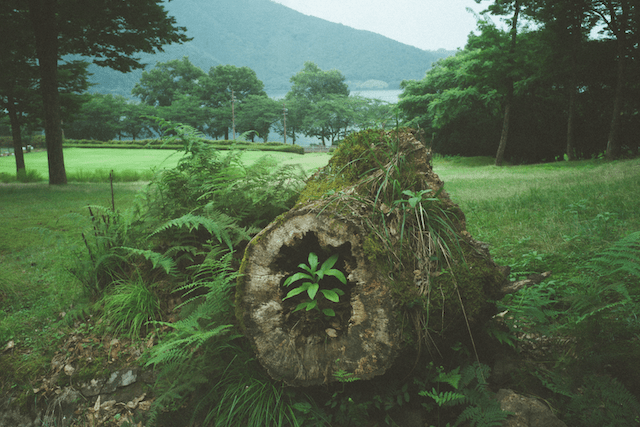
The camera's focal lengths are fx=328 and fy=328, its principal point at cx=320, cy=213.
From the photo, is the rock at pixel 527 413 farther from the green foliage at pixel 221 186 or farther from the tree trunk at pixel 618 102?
the tree trunk at pixel 618 102

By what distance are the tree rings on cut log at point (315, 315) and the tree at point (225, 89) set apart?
52.8 meters

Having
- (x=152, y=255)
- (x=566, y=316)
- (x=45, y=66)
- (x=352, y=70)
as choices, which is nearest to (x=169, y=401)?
(x=152, y=255)

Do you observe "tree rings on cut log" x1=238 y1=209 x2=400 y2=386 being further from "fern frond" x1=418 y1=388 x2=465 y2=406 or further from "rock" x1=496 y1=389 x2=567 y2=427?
"rock" x1=496 y1=389 x2=567 y2=427

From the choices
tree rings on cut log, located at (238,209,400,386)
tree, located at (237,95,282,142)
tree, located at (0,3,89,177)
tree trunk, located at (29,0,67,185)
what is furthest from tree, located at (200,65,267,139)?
Result: tree rings on cut log, located at (238,209,400,386)

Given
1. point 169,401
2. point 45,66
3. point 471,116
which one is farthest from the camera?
point 471,116

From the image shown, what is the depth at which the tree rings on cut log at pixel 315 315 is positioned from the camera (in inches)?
75.1

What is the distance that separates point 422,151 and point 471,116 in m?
24.7

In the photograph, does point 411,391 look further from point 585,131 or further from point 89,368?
point 585,131

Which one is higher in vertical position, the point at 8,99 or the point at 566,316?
the point at 8,99

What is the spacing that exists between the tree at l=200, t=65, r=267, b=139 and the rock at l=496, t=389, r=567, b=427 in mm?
53737

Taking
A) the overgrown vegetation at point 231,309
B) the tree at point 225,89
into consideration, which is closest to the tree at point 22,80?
the overgrown vegetation at point 231,309

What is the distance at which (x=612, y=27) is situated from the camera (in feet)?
44.0

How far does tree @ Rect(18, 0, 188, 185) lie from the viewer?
11052mm

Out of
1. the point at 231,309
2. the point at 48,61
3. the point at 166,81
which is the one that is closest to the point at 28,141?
the point at 166,81
